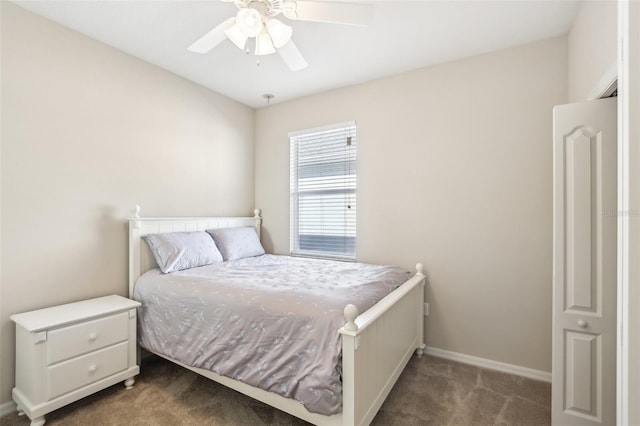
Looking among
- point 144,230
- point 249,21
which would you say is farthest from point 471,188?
Answer: point 144,230

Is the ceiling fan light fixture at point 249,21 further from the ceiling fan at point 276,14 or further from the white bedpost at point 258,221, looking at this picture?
the white bedpost at point 258,221

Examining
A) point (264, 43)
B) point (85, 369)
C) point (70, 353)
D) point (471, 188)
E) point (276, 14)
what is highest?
point (276, 14)

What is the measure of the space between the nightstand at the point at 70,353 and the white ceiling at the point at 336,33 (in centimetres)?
200

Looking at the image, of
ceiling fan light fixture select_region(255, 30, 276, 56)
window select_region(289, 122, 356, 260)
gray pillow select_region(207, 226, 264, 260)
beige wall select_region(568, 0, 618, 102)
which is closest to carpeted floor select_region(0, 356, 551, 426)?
gray pillow select_region(207, 226, 264, 260)

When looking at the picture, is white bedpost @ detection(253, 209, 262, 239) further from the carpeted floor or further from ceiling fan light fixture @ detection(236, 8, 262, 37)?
ceiling fan light fixture @ detection(236, 8, 262, 37)

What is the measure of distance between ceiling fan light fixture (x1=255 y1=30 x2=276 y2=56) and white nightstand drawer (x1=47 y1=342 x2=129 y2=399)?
2155 millimetres

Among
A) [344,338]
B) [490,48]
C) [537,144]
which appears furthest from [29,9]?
[537,144]

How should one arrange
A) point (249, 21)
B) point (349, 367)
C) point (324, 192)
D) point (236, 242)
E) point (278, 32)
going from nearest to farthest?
1. point (349, 367)
2. point (249, 21)
3. point (278, 32)
4. point (236, 242)
5. point (324, 192)

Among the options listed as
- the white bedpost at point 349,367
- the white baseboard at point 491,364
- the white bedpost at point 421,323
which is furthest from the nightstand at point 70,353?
the white baseboard at point 491,364

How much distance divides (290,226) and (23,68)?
8.22 feet

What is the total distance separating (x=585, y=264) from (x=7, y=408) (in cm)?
348

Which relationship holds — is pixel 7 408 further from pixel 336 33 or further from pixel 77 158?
pixel 336 33

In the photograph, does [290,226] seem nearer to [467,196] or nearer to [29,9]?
[467,196]

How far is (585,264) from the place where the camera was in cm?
158
